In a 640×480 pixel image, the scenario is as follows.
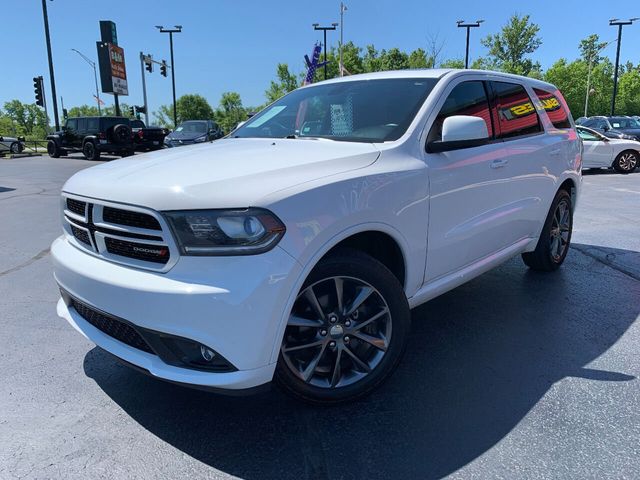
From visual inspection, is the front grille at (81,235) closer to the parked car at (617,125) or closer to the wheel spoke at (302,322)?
the wheel spoke at (302,322)

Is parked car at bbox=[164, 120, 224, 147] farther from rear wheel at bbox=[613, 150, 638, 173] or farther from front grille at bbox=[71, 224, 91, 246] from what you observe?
front grille at bbox=[71, 224, 91, 246]

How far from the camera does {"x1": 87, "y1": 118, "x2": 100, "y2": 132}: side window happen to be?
73.8 ft

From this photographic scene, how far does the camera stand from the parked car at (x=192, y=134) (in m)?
18.8

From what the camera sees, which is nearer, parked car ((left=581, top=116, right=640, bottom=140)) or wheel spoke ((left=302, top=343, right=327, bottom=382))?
wheel spoke ((left=302, top=343, right=327, bottom=382))

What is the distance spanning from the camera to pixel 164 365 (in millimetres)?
2242

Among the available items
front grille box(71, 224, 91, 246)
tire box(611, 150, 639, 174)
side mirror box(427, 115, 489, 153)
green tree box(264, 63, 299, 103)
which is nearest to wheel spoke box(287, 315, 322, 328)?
front grille box(71, 224, 91, 246)

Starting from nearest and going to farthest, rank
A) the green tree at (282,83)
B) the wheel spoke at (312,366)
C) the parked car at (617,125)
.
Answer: the wheel spoke at (312,366) → the parked car at (617,125) → the green tree at (282,83)

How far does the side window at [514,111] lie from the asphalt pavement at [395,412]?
146cm

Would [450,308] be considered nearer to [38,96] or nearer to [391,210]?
[391,210]

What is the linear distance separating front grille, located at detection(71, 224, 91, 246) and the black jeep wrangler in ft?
70.3

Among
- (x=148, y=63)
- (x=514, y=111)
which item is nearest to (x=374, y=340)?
(x=514, y=111)

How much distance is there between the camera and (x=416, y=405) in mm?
2701

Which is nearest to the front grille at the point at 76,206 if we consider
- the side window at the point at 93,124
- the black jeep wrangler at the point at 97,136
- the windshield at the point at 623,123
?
the black jeep wrangler at the point at 97,136

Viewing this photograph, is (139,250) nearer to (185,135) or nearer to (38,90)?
(185,135)
